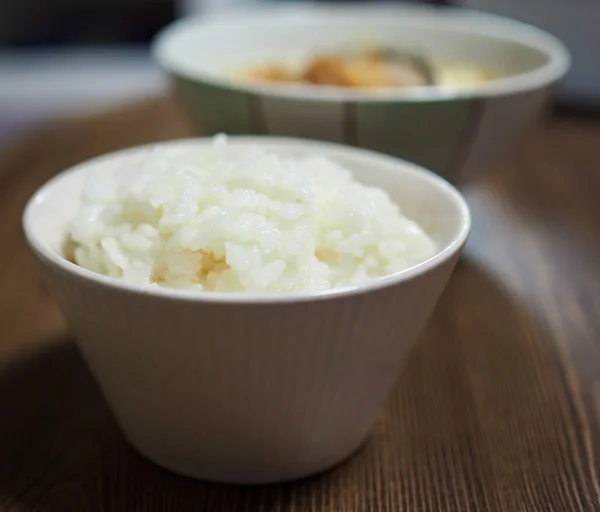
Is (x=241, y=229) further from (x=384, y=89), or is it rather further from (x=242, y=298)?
(x=384, y=89)

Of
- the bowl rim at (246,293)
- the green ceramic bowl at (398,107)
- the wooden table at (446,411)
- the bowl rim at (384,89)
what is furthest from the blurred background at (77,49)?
the bowl rim at (246,293)

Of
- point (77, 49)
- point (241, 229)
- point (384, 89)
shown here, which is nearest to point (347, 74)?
point (384, 89)

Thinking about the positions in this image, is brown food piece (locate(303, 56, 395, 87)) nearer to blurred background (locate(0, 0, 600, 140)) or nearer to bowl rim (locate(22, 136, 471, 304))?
bowl rim (locate(22, 136, 471, 304))

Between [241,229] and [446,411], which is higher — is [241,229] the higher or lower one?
the higher one

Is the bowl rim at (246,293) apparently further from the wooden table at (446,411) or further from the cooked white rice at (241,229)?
the wooden table at (446,411)

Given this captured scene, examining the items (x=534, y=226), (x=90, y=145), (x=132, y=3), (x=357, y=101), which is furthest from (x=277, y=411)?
(x=132, y=3)

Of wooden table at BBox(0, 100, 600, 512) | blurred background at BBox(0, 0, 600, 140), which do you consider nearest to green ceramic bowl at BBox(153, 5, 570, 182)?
wooden table at BBox(0, 100, 600, 512)
